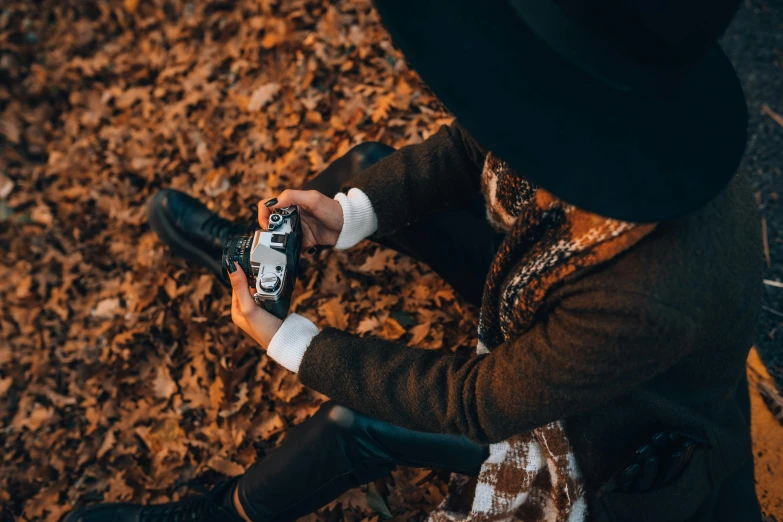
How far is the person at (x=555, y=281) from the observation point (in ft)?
3.61

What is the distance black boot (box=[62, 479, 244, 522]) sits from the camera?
2311 millimetres

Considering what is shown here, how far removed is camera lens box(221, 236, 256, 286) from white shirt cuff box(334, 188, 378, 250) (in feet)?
1.45

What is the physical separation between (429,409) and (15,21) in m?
5.89

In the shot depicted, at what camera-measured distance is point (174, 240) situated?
3.24 m

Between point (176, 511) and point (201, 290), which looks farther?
point (201, 290)

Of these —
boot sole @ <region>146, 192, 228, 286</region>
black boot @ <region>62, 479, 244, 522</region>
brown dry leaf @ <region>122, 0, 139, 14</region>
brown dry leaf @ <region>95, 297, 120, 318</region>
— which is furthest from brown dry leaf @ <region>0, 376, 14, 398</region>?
brown dry leaf @ <region>122, 0, 139, 14</region>

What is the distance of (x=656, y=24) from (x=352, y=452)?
175 cm

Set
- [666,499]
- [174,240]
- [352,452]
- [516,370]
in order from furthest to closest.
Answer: [174,240] → [352,452] → [666,499] → [516,370]

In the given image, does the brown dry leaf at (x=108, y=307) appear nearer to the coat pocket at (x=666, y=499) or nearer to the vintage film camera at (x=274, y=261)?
the vintage film camera at (x=274, y=261)

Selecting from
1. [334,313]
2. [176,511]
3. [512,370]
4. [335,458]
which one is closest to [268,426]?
[176,511]

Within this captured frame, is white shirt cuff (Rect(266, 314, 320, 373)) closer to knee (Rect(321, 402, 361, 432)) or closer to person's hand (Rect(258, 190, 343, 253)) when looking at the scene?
knee (Rect(321, 402, 361, 432))

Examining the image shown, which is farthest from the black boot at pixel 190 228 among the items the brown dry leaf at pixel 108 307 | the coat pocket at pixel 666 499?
the coat pocket at pixel 666 499

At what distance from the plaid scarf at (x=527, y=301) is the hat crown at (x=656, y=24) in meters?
0.39

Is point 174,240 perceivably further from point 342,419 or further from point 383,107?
point 342,419
